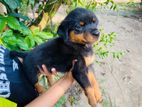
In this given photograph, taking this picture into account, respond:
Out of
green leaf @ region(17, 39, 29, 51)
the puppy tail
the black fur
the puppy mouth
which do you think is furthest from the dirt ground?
the puppy mouth

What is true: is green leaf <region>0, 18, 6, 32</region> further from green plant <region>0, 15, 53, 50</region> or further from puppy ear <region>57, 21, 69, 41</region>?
puppy ear <region>57, 21, 69, 41</region>

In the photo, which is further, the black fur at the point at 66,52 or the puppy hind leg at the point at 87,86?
the puppy hind leg at the point at 87,86

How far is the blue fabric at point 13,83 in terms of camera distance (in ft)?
6.22

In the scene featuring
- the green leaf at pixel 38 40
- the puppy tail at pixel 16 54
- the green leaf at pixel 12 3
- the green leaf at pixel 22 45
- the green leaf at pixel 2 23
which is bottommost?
the green leaf at pixel 38 40

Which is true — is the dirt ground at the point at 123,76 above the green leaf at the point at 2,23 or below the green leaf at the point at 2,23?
below

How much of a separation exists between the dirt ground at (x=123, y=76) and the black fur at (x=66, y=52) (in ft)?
5.95

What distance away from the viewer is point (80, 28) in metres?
1.84

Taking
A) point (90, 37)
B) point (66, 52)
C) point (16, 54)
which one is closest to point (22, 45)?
point (16, 54)

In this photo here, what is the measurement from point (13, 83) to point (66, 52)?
32 centimetres

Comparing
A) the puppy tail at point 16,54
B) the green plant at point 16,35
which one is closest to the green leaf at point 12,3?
the green plant at point 16,35

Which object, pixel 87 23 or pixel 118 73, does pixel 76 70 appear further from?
pixel 118 73

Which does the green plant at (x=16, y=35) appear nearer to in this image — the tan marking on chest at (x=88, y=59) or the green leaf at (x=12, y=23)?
the green leaf at (x=12, y=23)

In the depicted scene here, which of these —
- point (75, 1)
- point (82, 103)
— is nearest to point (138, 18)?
point (82, 103)

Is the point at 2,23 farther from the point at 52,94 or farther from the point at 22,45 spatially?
the point at 52,94
